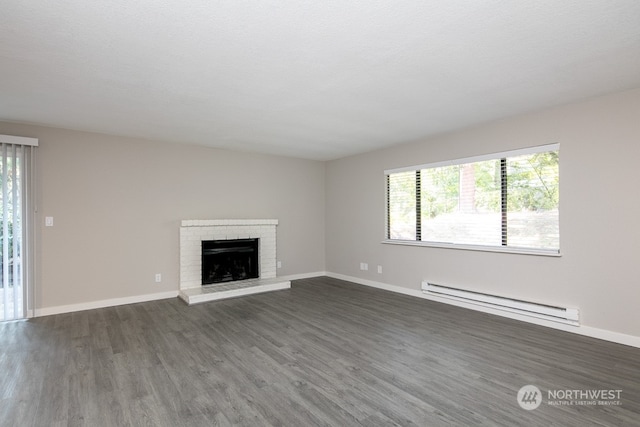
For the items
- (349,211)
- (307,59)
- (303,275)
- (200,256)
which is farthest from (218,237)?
(307,59)

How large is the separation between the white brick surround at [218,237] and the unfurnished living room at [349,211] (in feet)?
0.14

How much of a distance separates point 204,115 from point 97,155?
2058mm

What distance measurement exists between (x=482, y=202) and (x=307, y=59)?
3229 millimetres

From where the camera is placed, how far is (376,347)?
3.24 m

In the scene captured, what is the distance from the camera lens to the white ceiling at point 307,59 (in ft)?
6.30

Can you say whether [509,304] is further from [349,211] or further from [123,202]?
[123,202]

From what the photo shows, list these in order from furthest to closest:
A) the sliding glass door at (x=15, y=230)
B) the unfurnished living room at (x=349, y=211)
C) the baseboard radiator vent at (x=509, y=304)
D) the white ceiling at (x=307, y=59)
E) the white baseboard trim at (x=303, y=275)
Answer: the white baseboard trim at (x=303, y=275) → the sliding glass door at (x=15, y=230) → the baseboard radiator vent at (x=509, y=304) → the unfurnished living room at (x=349, y=211) → the white ceiling at (x=307, y=59)

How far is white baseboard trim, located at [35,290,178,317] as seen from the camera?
4355 millimetres

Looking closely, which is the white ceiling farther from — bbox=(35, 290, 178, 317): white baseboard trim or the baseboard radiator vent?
bbox=(35, 290, 178, 317): white baseboard trim

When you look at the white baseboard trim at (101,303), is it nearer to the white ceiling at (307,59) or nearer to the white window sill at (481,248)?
the white ceiling at (307,59)

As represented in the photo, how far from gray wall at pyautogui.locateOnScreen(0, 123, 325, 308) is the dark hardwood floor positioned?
617mm

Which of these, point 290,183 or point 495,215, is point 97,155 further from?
point 495,215

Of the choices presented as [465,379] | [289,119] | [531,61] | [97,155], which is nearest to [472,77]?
[531,61]

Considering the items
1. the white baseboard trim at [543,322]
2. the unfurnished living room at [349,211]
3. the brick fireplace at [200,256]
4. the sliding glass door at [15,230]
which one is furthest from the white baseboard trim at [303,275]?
the sliding glass door at [15,230]
